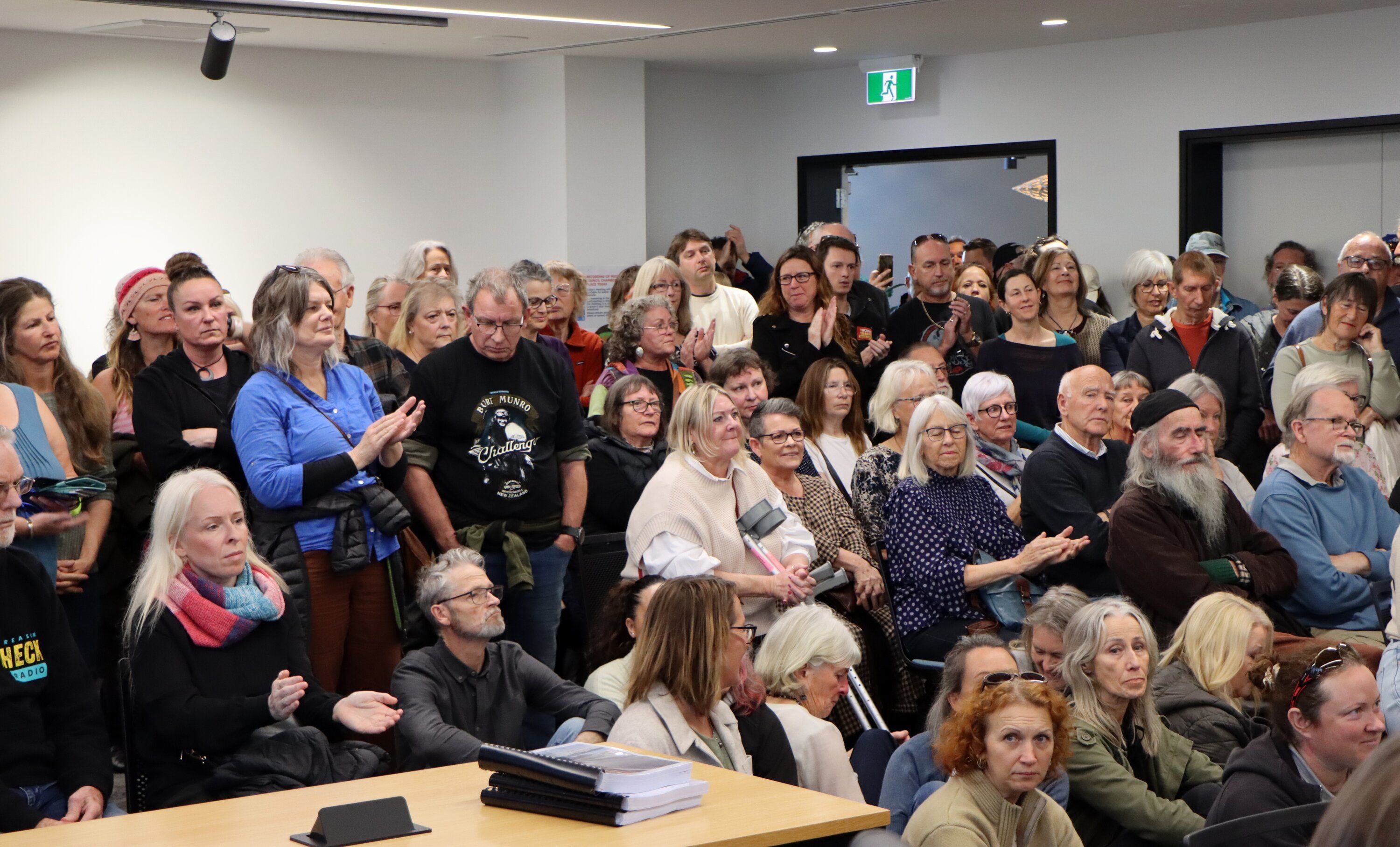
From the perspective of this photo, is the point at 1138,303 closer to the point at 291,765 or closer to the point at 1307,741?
the point at 1307,741

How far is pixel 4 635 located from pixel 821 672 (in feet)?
5.93

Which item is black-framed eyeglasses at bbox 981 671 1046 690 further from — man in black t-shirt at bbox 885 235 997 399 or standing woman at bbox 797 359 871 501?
man in black t-shirt at bbox 885 235 997 399

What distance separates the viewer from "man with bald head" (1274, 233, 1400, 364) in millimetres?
6070

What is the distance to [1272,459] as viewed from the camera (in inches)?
201

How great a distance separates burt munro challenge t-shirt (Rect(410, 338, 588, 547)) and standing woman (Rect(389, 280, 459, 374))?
70 cm

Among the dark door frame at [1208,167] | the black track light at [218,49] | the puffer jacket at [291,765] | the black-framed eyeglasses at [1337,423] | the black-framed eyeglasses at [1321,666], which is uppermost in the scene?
the black track light at [218,49]

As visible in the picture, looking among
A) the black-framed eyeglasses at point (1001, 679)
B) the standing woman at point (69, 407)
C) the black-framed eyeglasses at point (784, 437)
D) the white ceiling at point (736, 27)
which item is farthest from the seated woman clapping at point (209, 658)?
the white ceiling at point (736, 27)

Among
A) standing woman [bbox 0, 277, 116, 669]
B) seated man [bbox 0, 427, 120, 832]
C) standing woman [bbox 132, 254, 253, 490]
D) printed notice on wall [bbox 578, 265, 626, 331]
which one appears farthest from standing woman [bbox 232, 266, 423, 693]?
printed notice on wall [bbox 578, 265, 626, 331]

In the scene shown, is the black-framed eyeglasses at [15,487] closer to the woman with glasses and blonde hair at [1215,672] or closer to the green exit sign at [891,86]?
the woman with glasses and blonde hair at [1215,672]

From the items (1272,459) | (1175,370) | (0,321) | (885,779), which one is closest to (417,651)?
(885,779)

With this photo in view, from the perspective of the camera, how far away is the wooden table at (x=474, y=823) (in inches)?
95.0

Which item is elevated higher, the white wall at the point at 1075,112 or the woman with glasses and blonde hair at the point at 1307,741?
the white wall at the point at 1075,112

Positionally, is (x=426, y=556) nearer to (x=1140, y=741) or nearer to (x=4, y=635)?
(x=4, y=635)

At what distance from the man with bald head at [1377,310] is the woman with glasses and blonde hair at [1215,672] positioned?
2063 mm
